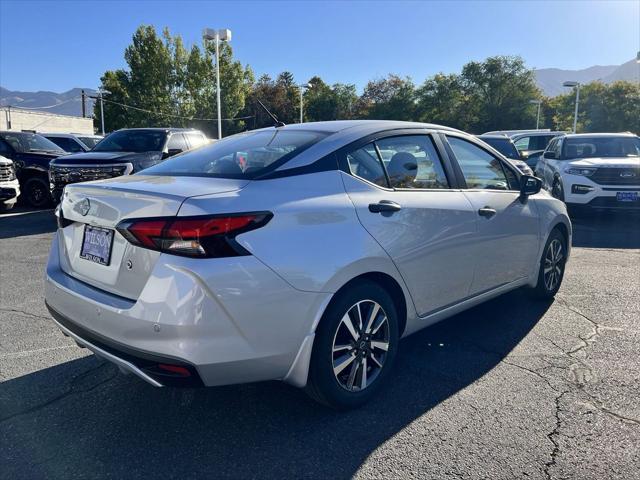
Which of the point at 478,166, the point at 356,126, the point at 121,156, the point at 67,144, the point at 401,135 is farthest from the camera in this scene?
the point at 67,144

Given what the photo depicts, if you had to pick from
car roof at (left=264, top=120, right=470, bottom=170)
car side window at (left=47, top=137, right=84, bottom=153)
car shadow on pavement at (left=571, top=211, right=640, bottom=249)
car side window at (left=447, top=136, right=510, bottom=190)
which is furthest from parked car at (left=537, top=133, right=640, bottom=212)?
car side window at (left=47, top=137, right=84, bottom=153)

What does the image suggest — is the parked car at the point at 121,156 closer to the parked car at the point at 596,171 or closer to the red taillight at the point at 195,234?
the red taillight at the point at 195,234

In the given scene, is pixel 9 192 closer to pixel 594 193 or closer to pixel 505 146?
pixel 594 193

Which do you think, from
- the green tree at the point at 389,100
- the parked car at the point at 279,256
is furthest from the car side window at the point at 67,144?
the green tree at the point at 389,100

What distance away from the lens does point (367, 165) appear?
3.12 meters

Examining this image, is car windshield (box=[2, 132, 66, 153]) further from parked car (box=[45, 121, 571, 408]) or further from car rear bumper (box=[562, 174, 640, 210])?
car rear bumper (box=[562, 174, 640, 210])

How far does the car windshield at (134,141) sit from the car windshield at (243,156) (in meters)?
7.02

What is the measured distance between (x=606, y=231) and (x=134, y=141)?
30.1 feet

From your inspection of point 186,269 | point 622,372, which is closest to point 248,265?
point 186,269

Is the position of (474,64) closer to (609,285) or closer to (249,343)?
(609,285)

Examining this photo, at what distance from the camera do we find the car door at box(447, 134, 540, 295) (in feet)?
12.4

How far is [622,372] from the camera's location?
3.51 metres

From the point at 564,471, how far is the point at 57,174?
9139 mm

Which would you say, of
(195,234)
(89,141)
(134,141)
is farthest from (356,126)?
(89,141)
